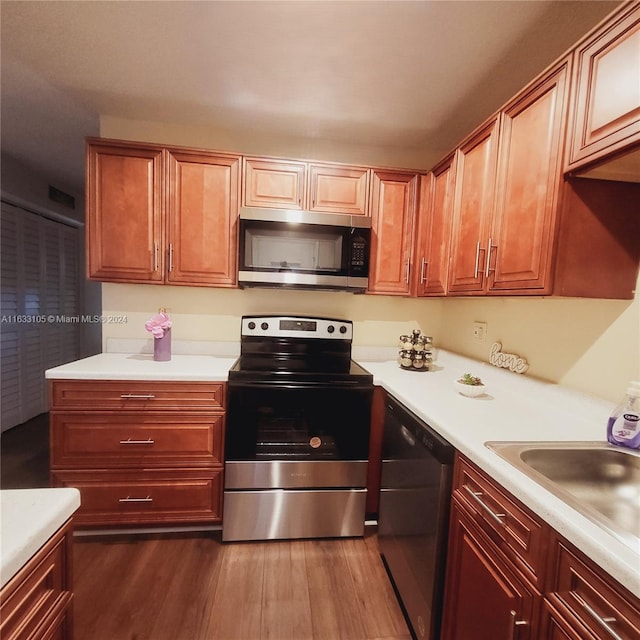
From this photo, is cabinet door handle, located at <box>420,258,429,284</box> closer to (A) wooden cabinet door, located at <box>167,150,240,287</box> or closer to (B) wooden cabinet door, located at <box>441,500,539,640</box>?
(A) wooden cabinet door, located at <box>167,150,240,287</box>

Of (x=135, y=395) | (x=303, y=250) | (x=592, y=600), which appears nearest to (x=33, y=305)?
(x=135, y=395)

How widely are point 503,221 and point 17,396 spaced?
4.11 metres

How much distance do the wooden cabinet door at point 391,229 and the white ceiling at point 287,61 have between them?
1.21 feet

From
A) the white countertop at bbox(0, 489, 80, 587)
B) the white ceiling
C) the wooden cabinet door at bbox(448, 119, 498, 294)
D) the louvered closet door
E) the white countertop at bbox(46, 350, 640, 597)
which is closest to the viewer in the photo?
the white countertop at bbox(0, 489, 80, 587)

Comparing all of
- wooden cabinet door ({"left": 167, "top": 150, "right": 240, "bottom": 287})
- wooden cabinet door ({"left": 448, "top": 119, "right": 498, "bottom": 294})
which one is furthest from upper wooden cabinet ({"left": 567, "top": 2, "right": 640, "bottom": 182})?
wooden cabinet door ({"left": 167, "top": 150, "right": 240, "bottom": 287})

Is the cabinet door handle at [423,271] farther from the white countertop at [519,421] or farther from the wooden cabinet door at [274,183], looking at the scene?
the wooden cabinet door at [274,183]

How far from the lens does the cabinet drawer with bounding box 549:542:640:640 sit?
0.54m

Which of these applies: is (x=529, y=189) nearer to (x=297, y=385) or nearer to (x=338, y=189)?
(x=338, y=189)

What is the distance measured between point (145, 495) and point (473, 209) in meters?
2.20

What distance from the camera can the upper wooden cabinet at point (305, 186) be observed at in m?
1.88

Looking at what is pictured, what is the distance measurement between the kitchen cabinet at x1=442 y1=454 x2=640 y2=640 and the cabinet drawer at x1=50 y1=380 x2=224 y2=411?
1.22 meters

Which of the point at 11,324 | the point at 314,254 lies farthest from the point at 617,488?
the point at 11,324

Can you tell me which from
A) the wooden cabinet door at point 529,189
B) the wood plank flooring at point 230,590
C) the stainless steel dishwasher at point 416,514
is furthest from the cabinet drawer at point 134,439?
the wooden cabinet door at point 529,189

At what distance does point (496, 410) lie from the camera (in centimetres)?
126
